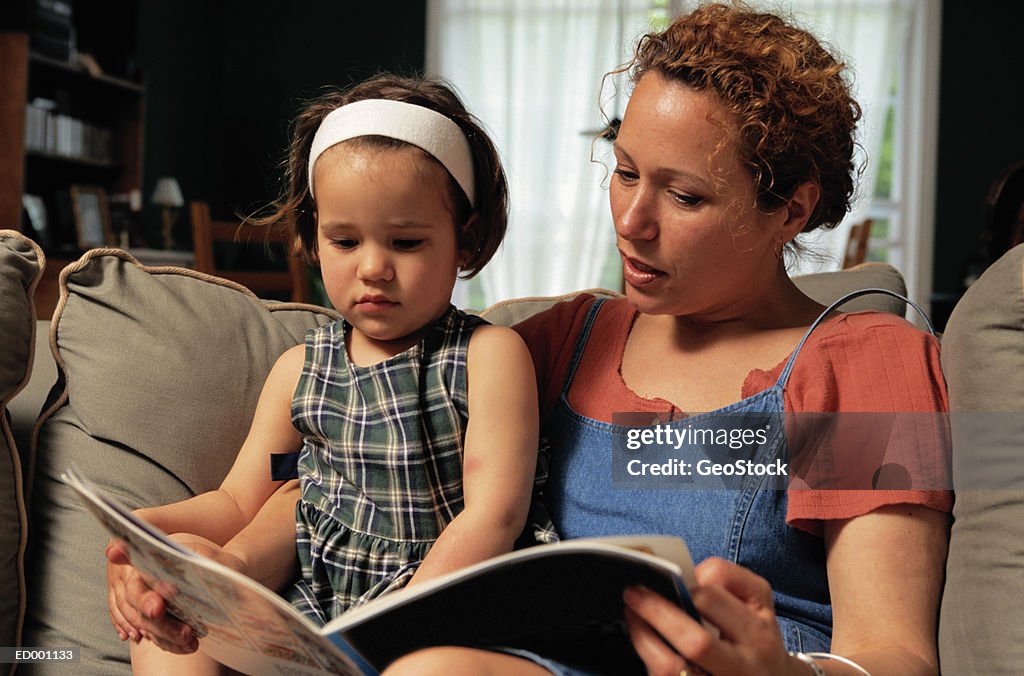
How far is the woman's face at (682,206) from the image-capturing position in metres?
1.12

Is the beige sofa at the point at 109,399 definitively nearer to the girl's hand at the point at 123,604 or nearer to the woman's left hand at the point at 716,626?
the girl's hand at the point at 123,604

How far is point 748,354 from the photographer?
1185 millimetres

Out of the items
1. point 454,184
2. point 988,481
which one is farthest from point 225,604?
point 988,481

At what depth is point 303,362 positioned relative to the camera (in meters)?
1.26

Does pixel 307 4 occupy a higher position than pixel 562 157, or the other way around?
pixel 307 4

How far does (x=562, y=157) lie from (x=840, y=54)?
517 cm

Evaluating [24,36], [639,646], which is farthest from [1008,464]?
[24,36]

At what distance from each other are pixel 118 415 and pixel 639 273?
676mm

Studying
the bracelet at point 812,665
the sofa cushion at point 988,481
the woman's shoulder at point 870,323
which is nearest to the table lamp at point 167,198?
the woman's shoulder at point 870,323

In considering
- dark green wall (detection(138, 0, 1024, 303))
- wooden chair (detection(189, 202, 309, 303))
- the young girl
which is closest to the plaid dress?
the young girl

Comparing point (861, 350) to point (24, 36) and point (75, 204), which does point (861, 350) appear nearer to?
point (24, 36)

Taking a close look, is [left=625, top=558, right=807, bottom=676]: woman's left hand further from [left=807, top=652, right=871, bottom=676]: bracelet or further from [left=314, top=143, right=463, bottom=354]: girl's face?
[left=314, top=143, right=463, bottom=354]: girl's face

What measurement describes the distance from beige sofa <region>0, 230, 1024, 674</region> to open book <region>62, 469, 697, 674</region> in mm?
435

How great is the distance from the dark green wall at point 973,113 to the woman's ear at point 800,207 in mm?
5489
